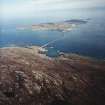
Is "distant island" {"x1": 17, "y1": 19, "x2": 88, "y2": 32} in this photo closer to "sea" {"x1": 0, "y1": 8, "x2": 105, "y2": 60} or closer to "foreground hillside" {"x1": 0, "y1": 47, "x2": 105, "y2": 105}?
"sea" {"x1": 0, "y1": 8, "x2": 105, "y2": 60}

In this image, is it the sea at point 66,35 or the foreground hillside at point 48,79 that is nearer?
the foreground hillside at point 48,79

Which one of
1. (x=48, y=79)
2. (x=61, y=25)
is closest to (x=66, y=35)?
(x=61, y=25)

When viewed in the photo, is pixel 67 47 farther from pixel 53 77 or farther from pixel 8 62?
pixel 8 62

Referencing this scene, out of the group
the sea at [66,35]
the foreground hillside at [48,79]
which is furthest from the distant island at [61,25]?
the foreground hillside at [48,79]

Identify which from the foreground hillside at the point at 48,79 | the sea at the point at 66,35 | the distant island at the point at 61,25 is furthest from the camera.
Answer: the distant island at the point at 61,25

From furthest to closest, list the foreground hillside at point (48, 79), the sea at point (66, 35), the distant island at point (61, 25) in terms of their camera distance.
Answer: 1. the distant island at point (61, 25)
2. the sea at point (66, 35)
3. the foreground hillside at point (48, 79)

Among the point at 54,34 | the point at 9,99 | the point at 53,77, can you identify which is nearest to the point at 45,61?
the point at 53,77

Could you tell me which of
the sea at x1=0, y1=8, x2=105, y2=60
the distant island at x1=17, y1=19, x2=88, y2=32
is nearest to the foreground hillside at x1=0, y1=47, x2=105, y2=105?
the sea at x1=0, y1=8, x2=105, y2=60

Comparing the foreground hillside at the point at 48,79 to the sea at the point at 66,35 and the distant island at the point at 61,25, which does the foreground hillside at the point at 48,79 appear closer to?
the sea at the point at 66,35
